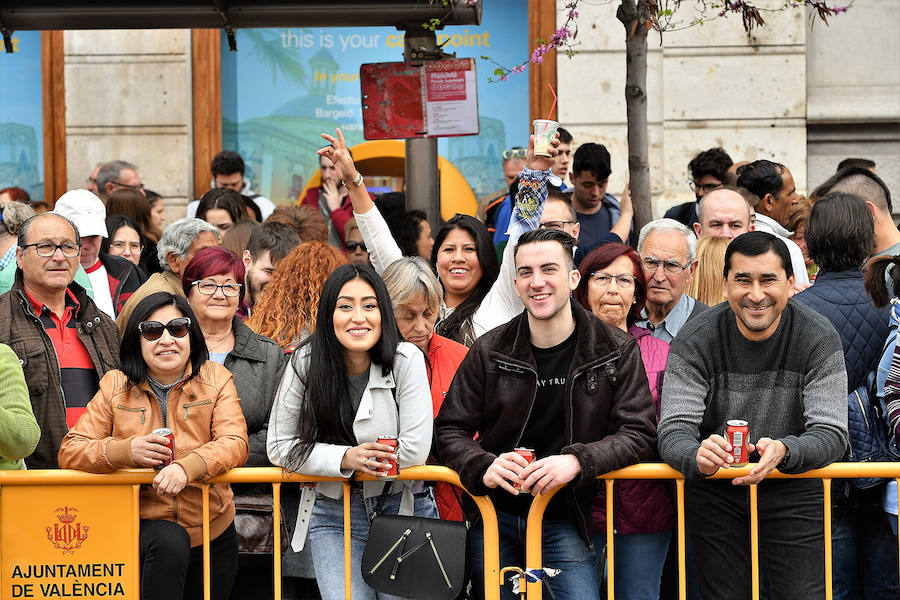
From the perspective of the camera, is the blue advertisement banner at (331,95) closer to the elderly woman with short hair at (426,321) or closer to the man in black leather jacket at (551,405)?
the elderly woman with short hair at (426,321)

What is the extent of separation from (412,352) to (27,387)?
1766 millimetres

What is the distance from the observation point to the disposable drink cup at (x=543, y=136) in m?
5.41

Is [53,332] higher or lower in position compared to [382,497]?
higher

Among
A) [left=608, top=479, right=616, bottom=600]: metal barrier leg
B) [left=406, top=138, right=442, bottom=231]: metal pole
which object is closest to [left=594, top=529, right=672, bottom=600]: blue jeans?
[left=608, top=479, right=616, bottom=600]: metal barrier leg

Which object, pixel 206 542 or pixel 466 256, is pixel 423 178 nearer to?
pixel 466 256

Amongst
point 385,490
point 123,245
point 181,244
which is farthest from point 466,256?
point 123,245

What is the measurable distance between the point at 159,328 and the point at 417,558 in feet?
4.71

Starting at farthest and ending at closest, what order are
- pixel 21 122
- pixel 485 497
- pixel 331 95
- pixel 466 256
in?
1. pixel 21 122
2. pixel 331 95
3. pixel 466 256
4. pixel 485 497

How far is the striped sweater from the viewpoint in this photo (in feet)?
14.9

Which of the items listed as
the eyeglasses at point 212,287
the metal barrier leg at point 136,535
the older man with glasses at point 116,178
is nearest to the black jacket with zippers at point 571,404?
the metal barrier leg at point 136,535

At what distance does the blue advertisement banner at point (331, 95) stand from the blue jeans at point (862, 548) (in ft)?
20.9

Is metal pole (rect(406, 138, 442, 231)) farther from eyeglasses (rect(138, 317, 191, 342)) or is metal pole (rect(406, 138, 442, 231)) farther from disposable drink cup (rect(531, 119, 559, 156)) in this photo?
eyeglasses (rect(138, 317, 191, 342))

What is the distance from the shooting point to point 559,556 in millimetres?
4750

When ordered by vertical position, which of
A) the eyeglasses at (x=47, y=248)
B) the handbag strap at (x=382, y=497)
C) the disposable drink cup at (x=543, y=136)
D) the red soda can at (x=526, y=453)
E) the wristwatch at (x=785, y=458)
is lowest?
the handbag strap at (x=382, y=497)
